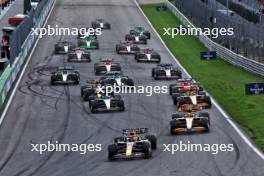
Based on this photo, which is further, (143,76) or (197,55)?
(197,55)

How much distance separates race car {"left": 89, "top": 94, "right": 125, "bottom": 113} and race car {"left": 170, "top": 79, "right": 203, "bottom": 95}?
10.6 feet

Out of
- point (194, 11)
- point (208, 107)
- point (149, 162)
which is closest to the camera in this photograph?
point (149, 162)

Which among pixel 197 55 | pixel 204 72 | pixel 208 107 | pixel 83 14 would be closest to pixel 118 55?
pixel 197 55

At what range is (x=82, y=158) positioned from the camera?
2914 centimetres

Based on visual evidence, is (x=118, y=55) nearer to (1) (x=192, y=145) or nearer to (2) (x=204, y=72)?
(2) (x=204, y=72)

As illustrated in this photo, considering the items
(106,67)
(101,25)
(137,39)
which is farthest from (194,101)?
(101,25)

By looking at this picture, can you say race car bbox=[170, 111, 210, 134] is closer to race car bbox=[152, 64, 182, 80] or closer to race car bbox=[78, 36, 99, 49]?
race car bbox=[152, 64, 182, 80]

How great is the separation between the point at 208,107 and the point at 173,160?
994 cm

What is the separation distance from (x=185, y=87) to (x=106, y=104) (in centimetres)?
449

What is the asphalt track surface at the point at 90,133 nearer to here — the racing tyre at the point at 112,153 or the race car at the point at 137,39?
the racing tyre at the point at 112,153

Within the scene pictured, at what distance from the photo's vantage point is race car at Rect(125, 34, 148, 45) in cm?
6488

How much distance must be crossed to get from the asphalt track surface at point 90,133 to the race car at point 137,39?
8.14m

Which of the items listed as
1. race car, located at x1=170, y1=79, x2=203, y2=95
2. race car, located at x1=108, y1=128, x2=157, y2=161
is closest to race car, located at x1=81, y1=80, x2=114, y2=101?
race car, located at x1=170, y1=79, x2=203, y2=95

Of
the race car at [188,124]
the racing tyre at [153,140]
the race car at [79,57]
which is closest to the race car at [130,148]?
the racing tyre at [153,140]
